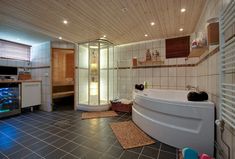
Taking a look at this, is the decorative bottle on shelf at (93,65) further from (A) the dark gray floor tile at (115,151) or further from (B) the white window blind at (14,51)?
(A) the dark gray floor tile at (115,151)

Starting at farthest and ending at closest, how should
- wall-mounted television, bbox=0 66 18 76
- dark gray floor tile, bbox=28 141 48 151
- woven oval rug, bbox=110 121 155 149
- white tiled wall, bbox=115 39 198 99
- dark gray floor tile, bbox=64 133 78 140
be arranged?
wall-mounted television, bbox=0 66 18 76, white tiled wall, bbox=115 39 198 99, dark gray floor tile, bbox=64 133 78 140, woven oval rug, bbox=110 121 155 149, dark gray floor tile, bbox=28 141 48 151

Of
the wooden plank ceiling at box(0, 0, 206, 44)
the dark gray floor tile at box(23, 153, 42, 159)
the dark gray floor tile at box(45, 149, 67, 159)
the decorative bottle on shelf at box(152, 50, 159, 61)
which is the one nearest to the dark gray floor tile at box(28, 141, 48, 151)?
the dark gray floor tile at box(23, 153, 42, 159)

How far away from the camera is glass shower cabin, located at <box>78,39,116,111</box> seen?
12.6 ft

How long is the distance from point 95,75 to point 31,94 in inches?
79.5

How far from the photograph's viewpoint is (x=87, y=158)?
61.7 inches

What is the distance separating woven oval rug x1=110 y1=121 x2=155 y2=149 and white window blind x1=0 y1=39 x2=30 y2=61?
12.4 ft

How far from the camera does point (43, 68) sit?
3.94 m

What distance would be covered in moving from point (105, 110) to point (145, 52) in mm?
2248

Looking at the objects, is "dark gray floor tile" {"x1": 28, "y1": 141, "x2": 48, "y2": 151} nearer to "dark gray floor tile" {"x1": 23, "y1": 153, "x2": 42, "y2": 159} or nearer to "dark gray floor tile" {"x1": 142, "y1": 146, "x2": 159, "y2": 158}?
"dark gray floor tile" {"x1": 23, "y1": 153, "x2": 42, "y2": 159}

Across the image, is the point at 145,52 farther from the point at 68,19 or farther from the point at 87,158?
the point at 87,158

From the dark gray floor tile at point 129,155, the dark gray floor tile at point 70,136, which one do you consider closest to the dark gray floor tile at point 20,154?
the dark gray floor tile at point 70,136

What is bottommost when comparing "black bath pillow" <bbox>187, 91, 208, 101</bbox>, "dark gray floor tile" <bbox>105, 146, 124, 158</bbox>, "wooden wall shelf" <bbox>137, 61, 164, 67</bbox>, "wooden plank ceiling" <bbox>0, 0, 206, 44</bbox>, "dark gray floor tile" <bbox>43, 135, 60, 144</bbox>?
"dark gray floor tile" <bbox>43, 135, 60, 144</bbox>

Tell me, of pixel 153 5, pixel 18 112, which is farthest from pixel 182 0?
pixel 18 112

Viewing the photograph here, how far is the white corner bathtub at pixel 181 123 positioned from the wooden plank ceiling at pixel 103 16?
1.57 meters
